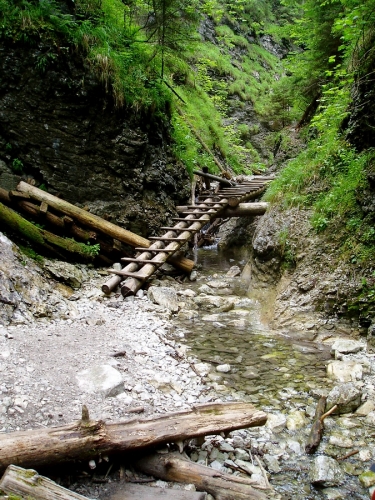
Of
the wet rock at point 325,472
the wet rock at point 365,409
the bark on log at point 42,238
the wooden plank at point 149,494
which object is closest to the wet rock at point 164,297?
the bark on log at point 42,238

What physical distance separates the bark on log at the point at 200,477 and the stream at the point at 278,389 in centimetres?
29

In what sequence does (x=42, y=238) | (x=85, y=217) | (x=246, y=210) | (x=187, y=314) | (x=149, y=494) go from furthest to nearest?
(x=246, y=210), (x=85, y=217), (x=42, y=238), (x=187, y=314), (x=149, y=494)

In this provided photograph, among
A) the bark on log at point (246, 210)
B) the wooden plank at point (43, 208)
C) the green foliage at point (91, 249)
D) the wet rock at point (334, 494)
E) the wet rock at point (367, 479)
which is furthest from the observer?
the bark on log at point (246, 210)

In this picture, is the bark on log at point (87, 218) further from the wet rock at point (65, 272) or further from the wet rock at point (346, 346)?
the wet rock at point (346, 346)

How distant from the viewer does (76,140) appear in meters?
8.12

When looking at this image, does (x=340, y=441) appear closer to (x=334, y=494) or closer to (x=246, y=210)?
(x=334, y=494)

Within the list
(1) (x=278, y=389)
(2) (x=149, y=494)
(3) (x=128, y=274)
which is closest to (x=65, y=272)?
(3) (x=128, y=274)

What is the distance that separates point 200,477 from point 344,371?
2.56m

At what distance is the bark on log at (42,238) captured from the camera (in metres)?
6.77

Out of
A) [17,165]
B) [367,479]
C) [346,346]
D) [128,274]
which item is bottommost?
[128,274]

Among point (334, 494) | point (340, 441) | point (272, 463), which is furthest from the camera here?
point (340, 441)

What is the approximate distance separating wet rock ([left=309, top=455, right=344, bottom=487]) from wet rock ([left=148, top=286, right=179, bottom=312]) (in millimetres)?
4233

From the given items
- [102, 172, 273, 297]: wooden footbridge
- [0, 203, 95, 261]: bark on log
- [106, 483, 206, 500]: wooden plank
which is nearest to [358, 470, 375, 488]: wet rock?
[106, 483, 206, 500]: wooden plank

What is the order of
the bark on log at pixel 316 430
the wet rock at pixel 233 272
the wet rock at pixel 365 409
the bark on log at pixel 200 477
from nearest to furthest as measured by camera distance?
the bark on log at pixel 200 477 → the bark on log at pixel 316 430 → the wet rock at pixel 365 409 → the wet rock at pixel 233 272
